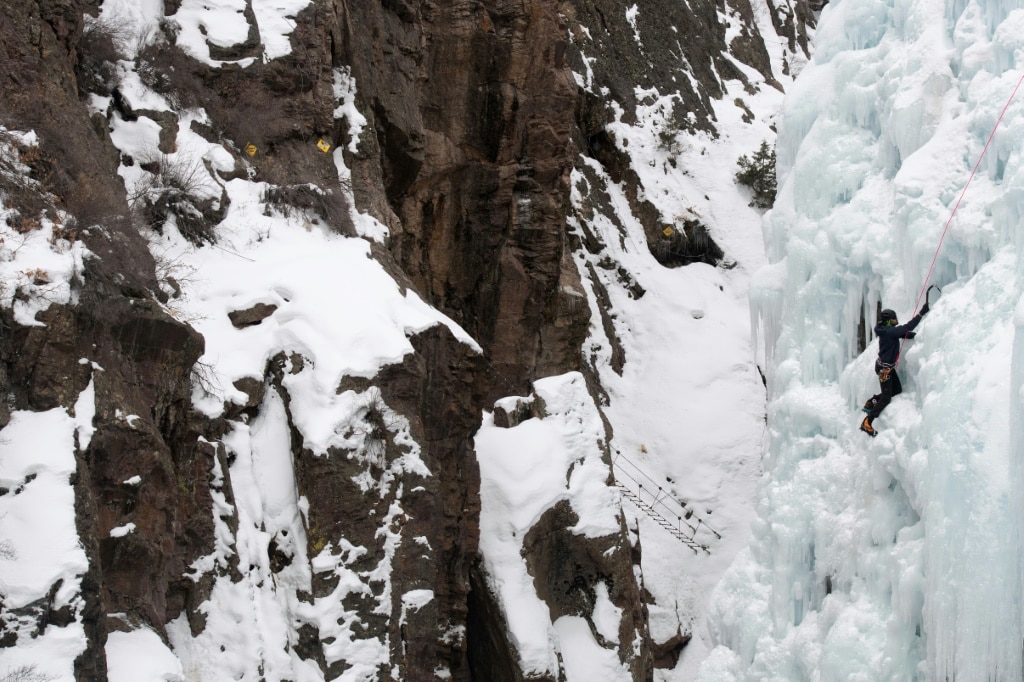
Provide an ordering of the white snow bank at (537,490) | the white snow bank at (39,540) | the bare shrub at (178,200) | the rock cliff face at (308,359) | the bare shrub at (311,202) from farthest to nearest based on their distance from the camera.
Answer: the white snow bank at (537,490) < the bare shrub at (311,202) < the bare shrub at (178,200) < the rock cliff face at (308,359) < the white snow bank at (39,540)

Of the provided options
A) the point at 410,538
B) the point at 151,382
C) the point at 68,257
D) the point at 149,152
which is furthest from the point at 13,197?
the point at 410,538

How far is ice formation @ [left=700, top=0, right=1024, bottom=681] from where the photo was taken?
294 inches

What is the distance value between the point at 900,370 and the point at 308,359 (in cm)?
599

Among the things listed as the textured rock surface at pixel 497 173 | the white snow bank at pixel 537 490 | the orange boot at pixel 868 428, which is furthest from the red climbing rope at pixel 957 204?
the textured rock surface at pixel 497 173

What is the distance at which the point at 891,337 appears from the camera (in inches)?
340

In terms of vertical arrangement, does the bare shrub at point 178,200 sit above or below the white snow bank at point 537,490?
above

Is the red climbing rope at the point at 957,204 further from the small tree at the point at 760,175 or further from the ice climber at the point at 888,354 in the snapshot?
the small tree at the point at 760,175

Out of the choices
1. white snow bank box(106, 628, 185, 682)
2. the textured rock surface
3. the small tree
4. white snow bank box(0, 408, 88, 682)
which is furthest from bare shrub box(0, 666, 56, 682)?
the small tree

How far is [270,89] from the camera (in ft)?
41.4

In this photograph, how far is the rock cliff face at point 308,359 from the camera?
7891 mm

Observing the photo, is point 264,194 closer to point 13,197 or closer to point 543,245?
point 13,197

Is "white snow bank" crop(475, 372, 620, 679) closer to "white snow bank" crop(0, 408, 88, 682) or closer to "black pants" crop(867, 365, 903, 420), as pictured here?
"black pants" crop(867, 365, 903, 420)

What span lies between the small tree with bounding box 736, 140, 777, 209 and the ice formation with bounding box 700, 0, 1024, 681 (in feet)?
45.3

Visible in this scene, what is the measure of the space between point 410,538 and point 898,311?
219 inches
